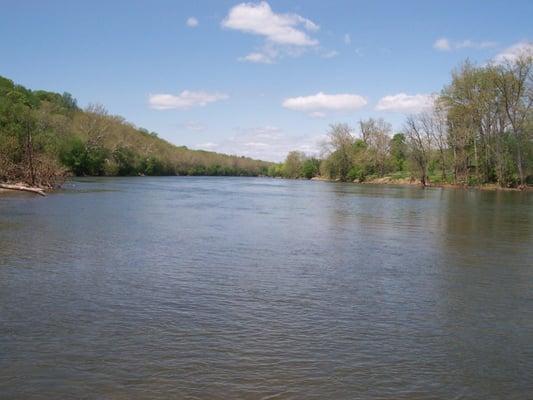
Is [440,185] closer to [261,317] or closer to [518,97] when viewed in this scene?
[518,97]

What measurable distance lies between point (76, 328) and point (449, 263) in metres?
10.4

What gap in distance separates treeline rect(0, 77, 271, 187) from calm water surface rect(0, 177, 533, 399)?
30865mm

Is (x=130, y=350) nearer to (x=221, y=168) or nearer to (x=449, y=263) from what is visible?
(x=449, y=263)

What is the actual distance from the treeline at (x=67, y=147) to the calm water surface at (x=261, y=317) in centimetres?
3086

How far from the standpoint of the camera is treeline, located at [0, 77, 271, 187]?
149ft

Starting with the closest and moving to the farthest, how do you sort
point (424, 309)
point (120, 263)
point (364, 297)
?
1. point (424, 309)
2. point (364, 297)
3. point (120, 263)

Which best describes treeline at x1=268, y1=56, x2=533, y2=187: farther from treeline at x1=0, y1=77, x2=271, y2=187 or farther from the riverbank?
treeline at x1=0, y1=77, x2=271, y2=187

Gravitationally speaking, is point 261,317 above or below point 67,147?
below

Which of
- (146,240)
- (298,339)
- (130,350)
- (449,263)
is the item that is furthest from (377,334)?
(146,240)

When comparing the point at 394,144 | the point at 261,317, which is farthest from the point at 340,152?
the point at 261,317

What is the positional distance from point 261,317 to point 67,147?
8626 centimetres

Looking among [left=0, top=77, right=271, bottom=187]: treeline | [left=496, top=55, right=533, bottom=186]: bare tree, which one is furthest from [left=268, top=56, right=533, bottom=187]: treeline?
[left=0, top=77, right=271, bottom=187]: treeline

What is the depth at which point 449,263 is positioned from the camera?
565 inches

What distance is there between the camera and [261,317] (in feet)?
28.8
